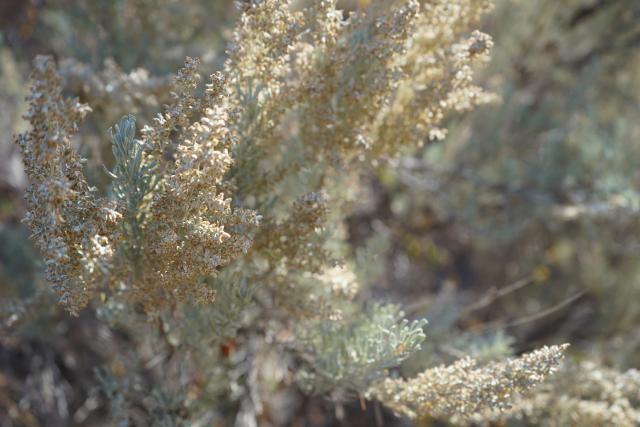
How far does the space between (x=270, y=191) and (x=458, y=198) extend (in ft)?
5.26

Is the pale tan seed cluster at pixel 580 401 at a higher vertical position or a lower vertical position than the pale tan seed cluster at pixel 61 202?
lower

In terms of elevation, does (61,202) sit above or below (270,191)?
below

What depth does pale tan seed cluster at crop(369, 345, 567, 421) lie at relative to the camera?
1.16 meters

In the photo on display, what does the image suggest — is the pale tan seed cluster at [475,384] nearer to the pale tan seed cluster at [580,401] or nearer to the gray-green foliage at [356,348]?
the gray-green foliage at [356,348]

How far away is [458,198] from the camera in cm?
280

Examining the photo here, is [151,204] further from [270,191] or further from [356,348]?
[356,348]

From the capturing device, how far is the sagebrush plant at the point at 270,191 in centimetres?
106

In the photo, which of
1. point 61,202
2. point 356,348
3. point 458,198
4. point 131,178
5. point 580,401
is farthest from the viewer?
point 458,198

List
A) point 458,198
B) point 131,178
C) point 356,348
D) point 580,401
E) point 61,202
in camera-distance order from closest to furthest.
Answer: point 61,202
point 131,178
point 356,348
point 580,401
point 458,198

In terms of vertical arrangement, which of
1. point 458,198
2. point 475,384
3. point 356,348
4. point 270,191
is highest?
point 458,198

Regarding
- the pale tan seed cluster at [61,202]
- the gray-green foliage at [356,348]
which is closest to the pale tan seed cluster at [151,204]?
the pale tan seed cluster at [61,202]

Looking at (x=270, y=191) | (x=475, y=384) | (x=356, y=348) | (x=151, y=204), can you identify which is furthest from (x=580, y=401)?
(x=151, y=204)

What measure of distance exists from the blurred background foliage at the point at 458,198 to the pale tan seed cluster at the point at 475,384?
40cm

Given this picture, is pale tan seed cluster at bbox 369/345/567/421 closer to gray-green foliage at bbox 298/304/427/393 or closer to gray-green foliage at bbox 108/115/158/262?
gray-green foliage at bbox 298/304/427/393
